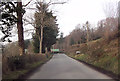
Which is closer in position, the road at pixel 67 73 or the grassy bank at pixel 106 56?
the road at pixel 67 73

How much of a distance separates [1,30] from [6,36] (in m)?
1.06

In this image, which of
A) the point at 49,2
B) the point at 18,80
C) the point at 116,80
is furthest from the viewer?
the point at 49,2

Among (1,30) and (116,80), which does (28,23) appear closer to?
(1,30)

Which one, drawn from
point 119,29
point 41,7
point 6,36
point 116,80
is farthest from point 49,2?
point 116,80

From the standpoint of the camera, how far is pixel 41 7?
3017 centimetres

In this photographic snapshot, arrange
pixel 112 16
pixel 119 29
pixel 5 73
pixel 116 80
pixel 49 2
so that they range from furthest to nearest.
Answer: pixel 49 2 → pixel 112 16 → pixel 119 29 → pixel 5 73 → pixel 116 80

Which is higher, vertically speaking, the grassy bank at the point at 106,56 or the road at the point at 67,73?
the grassy bank at the point at 106,56

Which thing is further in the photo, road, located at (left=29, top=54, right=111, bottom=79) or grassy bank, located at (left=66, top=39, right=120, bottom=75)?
grassy bank, located at (left=66, top=39, right=120, bottom=75)

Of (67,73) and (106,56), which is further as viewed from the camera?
(106,56)

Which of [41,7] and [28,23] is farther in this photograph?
[28,23]

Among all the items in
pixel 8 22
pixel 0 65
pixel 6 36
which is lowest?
pixel 0 65

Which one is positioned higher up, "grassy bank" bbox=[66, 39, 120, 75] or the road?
"grassy bank" bbox=[66, 39, 120, 75]

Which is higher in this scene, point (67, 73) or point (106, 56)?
point (106, 56)

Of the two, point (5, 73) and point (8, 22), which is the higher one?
point (8, 22)
